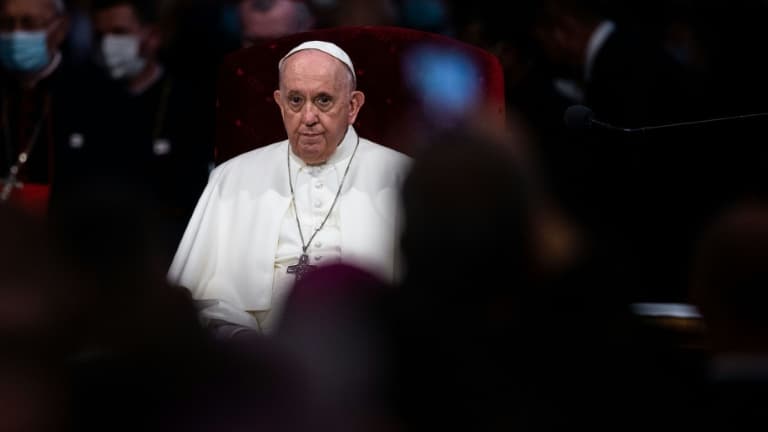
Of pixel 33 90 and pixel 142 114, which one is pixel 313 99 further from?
pixel 33 90

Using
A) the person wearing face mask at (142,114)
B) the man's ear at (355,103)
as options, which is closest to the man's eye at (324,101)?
the man's ear at (355,103)

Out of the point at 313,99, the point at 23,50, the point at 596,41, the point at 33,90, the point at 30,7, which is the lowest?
the point at 313,99

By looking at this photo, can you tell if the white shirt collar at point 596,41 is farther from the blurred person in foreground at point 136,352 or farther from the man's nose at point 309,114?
the blurred person in foreground at point 136,352

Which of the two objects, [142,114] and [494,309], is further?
[142,114]

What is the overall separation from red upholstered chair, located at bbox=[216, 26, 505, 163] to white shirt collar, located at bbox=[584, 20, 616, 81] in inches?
52.8

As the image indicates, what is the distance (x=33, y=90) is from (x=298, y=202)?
224 cm

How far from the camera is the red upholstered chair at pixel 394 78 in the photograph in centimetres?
515

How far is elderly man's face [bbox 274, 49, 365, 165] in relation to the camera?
4.91 metres

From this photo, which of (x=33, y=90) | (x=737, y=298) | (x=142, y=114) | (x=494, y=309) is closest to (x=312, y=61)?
(x=142, y=114)

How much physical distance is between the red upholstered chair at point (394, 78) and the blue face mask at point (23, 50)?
5.56 ft

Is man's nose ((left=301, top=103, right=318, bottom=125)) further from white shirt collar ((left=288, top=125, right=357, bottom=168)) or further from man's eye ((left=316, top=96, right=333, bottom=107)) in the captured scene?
white shirt collar ((left=288, top=125, right=357, bottom=168))

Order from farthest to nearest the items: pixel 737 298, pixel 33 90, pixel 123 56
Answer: pixel 123 56 < pixel 33 90 < pixel 737 298

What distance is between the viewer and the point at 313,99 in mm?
4918

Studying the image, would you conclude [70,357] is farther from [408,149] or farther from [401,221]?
[408,149]
